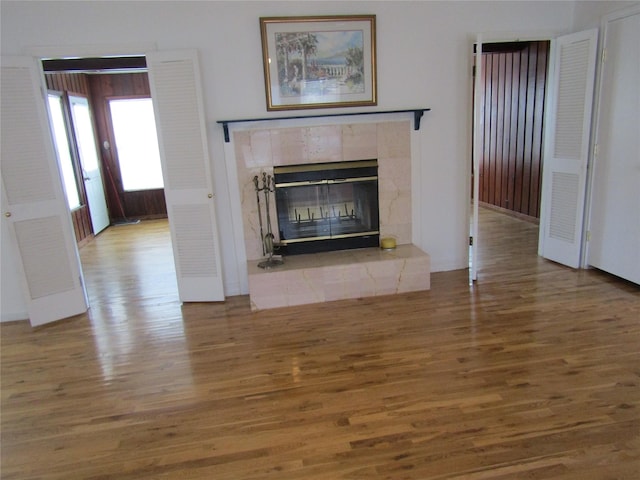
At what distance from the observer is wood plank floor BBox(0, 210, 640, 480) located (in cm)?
207

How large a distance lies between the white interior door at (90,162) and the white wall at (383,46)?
325 cm

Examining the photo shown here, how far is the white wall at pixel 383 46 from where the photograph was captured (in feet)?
11.7

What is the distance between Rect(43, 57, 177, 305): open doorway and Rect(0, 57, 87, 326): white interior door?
2.93 feet

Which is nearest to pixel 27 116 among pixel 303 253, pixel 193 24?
pixel 193 24

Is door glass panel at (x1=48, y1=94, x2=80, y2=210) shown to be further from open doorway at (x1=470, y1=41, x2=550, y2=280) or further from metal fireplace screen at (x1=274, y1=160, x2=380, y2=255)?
open doorway at (x1=470, y1=41, x2=550, y2=280)

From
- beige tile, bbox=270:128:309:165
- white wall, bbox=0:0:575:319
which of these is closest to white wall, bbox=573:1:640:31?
white wall, bbox=0:0:575:319

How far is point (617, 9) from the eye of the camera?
11.9 feet

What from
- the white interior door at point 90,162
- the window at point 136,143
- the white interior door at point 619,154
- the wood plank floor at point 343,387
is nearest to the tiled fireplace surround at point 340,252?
the wood plank floor at point 343,387

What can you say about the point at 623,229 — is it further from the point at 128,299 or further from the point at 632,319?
the point at 128,299

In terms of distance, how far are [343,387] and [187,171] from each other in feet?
7.26

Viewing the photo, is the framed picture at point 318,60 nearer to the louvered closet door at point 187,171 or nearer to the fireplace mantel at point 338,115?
the fireplace mantel at point 338,115

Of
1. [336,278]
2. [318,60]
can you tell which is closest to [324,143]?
[318,60]

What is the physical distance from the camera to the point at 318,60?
3.86 meters

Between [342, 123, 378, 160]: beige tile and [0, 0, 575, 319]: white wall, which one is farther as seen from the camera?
[342, 123, 378, 160]: beige tile
